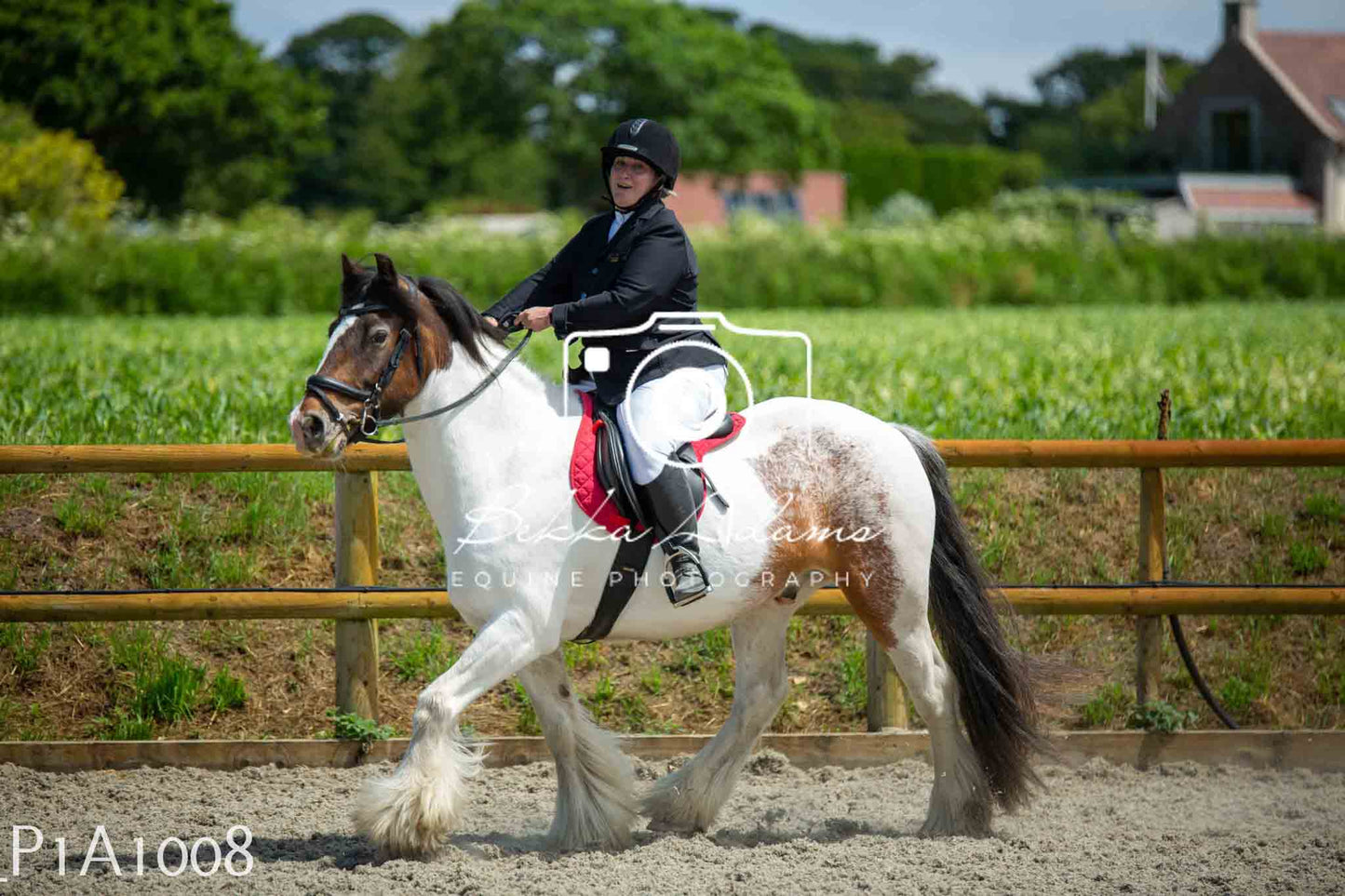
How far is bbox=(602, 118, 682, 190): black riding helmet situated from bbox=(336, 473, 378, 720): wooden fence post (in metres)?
2.08

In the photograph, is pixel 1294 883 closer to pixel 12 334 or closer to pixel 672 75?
pixel 12 334

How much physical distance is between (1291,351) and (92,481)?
39.0 ft

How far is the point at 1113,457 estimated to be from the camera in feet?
19.0

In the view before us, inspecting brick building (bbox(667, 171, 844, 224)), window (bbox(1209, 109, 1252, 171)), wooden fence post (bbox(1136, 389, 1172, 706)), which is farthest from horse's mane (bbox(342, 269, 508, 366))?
window (bbox(1209, 109, 1252, 171))

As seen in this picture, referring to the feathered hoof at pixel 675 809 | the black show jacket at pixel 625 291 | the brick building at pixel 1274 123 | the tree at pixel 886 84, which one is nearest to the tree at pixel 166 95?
the brick building at pixel 1274 123

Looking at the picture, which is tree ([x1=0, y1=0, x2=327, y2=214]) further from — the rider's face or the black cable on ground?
the black cable on ground

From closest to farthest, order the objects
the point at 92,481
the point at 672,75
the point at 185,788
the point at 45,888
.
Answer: the point at 45,888 → the point at 185,788 → the point at 92,481 → the point at 672,75

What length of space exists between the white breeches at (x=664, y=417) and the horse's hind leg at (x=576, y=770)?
858mm

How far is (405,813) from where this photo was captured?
4.19 metres

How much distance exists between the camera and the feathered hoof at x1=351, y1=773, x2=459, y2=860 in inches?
165

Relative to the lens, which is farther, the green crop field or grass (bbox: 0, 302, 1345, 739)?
the green crop field

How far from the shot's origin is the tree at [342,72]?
67.6m

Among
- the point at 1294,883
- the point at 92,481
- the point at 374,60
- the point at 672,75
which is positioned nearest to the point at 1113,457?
the point at 1294,883

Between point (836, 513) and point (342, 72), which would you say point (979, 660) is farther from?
point (342, 72)
